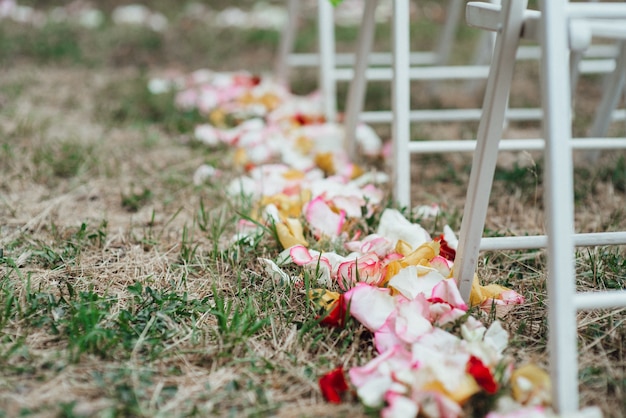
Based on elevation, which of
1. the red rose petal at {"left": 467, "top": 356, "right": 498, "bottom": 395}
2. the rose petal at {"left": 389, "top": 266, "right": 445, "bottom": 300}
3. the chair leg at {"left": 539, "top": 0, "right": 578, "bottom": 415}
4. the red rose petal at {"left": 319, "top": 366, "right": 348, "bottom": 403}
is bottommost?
the red rose petal at {"left": 319, "top": 366, "right": 348, "bottom": 403}

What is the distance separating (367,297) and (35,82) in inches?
114

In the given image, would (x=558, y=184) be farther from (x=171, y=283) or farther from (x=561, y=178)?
(x=171, y=283)

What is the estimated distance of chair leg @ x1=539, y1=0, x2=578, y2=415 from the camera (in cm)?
114

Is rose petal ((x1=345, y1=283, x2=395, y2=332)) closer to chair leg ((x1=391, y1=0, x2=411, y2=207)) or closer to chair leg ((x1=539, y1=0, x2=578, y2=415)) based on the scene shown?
chair leg ((x1=539, y1=0, x2=578, y2=415))

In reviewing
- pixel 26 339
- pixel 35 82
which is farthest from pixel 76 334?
pixel 35 82

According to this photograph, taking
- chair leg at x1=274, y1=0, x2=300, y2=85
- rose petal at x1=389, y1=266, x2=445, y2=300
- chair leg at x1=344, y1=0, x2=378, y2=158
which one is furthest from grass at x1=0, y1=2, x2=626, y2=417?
chair leg at x1=274, y1=0, x2=300, y2=85

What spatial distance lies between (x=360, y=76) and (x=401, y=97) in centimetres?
45

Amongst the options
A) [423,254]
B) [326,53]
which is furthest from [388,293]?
[326,53]

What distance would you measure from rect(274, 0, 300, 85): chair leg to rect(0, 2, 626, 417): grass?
0.75 m

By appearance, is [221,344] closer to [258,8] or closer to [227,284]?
[227,284]

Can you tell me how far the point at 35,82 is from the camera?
365cm

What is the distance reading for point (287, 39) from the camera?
3441 mm

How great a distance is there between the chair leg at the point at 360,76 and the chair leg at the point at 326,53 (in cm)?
39

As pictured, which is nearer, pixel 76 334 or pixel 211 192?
pixel 76 334
